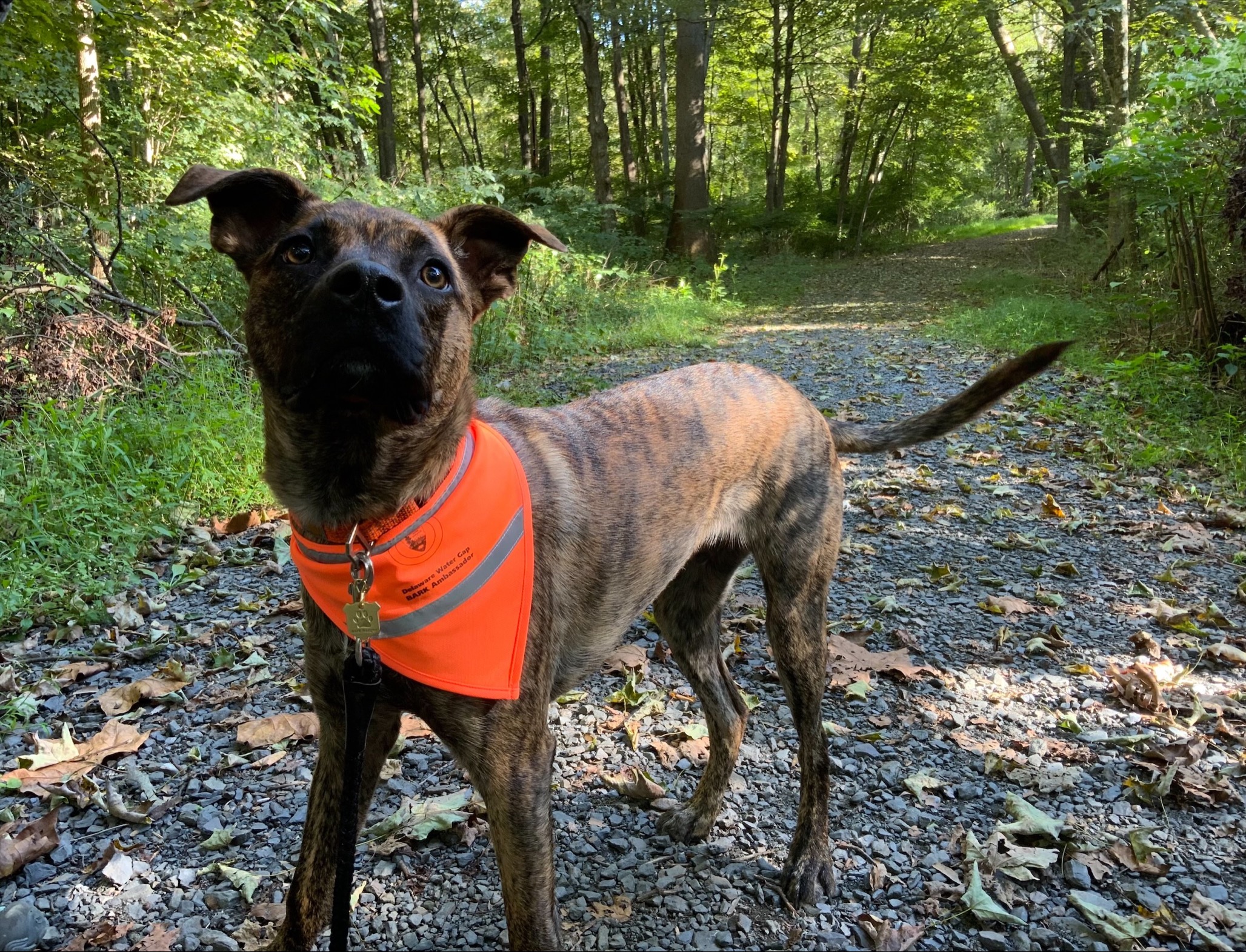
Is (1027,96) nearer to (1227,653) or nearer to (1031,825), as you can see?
(1227,653)

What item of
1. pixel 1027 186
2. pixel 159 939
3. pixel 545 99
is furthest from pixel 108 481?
pixel 1027 186

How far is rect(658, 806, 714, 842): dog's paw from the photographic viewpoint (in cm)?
282

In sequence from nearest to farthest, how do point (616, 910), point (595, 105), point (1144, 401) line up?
point (616, 910) → point (1144, 401) → point (595, 105)

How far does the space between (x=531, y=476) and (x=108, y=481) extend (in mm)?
3884

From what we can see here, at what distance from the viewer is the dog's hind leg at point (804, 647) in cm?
278

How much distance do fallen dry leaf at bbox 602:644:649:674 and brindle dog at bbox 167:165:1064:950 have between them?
0.68 meters

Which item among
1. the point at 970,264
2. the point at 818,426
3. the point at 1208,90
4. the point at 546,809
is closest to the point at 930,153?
the point at 970,264

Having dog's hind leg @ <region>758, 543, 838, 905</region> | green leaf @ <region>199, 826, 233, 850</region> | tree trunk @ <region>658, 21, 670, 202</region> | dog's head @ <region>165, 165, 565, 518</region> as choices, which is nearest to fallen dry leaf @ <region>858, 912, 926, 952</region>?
dog's hind leg @ <region>758, 543, 838, 905</region>

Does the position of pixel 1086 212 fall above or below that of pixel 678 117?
below

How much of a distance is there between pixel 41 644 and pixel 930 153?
30739 millimetres

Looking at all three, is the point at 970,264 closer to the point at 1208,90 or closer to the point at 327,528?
the point at 1208,90

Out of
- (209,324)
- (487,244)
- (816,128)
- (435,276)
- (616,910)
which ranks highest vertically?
(816,128)

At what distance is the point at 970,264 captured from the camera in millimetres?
22609

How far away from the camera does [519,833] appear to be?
2.00 metres
